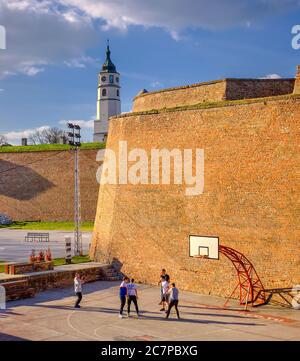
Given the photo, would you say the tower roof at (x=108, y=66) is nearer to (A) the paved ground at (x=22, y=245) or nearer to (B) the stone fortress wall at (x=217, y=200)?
(A) the paved ground at (x=22, y=245)

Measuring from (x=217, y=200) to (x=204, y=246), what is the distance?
186 cm

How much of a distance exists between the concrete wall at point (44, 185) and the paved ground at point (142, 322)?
27.4 meters

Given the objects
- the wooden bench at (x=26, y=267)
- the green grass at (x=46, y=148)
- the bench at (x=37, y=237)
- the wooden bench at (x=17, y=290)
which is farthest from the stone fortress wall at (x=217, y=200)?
the green grass at (x=46, y=148)

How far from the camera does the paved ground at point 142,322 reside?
14.4 m

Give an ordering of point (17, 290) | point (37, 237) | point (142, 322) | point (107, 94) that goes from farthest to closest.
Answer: point (107, 94) → point (37, 237) → point (17, 290) → point (142, 322)

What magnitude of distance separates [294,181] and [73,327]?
885cm

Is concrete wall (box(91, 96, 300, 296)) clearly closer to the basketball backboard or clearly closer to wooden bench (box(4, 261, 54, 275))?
the basketball backboard

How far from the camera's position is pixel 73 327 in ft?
49.9

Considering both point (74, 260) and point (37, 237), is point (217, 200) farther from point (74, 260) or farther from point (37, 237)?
point (37, 237)

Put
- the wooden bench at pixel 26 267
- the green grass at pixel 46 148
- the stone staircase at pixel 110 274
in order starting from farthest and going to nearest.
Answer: the green grass at pixel 46 148
the stone staircase at pixel 110 274
the wooden bench at pixel 26 267

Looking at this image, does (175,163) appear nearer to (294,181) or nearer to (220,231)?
(220,231)

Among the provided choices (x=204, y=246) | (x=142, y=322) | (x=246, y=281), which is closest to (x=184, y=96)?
(x=204, y=246)

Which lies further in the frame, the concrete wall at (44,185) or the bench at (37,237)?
the concrete wall at (44,185)

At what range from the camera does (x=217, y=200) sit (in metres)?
20.1
